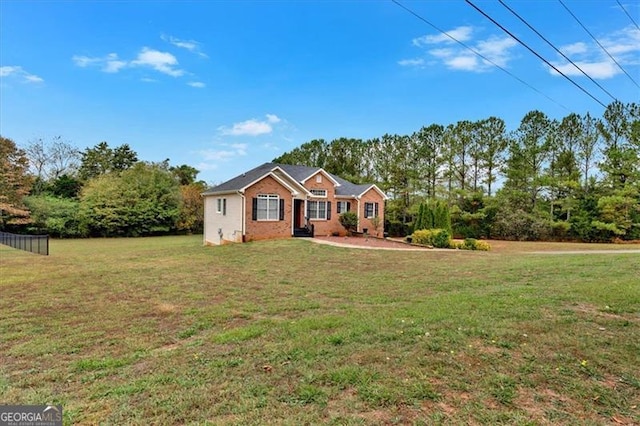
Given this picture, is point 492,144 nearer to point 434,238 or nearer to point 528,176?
point 528,176

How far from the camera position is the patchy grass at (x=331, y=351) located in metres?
2.90

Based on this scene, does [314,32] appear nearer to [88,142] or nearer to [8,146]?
[8,146]

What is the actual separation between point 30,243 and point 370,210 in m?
20.4

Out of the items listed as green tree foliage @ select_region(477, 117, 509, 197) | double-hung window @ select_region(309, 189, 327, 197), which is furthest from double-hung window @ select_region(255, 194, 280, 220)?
green tree foliage @ select_region(477, 117, 509, 197)

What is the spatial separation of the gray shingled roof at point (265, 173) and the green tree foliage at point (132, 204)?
44.8ft

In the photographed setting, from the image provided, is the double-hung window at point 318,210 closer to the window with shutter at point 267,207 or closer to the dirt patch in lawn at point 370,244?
the dirt patch in lawn at point 370,244

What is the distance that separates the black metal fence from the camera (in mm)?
18016

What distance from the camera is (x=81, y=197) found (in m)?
33.4

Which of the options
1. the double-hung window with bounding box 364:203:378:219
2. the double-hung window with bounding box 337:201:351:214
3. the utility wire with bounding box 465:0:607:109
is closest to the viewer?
the utility wire with bounding box 465:0:607:109

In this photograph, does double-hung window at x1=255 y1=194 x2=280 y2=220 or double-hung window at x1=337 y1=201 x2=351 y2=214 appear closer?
double-hung window at x1=255 y1=194 x2=280 y2=220

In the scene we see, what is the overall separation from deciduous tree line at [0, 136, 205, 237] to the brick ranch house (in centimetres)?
1411

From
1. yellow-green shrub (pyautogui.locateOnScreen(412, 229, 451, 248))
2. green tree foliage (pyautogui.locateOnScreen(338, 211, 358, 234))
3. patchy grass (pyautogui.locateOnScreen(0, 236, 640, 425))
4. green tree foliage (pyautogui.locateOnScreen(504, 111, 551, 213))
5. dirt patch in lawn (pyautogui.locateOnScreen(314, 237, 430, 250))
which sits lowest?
patchy grass (pyautogui.locateOnScreen(0, 236, 640, 425))

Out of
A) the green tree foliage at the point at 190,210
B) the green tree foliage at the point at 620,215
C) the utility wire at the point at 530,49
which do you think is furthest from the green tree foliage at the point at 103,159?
the green tree foliage at the point at 620,215

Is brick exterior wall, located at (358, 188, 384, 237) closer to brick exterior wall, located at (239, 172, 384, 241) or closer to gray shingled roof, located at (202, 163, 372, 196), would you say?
brick exterior wall, located at (239, 172, 384, 241)
